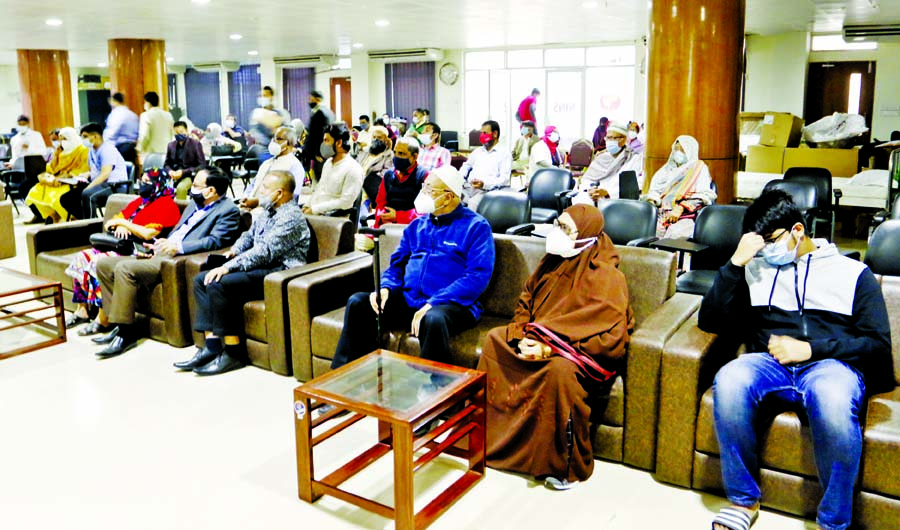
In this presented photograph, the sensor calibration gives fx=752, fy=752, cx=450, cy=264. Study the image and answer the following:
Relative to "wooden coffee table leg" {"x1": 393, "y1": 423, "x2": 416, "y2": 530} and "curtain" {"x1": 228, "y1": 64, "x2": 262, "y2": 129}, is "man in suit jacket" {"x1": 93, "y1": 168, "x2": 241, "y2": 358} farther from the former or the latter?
"curtain" {"x1": 228, "y1": 64, "x2": 262, "y2": 129}

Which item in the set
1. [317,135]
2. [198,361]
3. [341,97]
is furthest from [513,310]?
[341,97]

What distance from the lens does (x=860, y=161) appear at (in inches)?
404

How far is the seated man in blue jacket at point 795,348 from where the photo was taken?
2379 mm

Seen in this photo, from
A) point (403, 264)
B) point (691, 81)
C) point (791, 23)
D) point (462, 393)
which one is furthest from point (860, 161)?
point (462, 393)

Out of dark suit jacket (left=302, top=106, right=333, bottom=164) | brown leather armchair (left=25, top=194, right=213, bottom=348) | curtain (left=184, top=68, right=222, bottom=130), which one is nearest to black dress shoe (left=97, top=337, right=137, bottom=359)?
brown leather armchair (left=25, top=194, right=213, bottom=348)

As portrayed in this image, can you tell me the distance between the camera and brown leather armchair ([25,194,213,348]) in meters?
4.43

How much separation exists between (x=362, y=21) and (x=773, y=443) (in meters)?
9.85

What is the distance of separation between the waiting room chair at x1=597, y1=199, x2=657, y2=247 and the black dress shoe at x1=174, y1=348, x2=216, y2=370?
2435mm

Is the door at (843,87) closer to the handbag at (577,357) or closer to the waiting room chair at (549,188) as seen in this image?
the waiting room chair at (549,188)

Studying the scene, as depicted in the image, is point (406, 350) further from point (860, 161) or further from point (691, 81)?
point (860, 161)

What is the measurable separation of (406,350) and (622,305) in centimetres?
106

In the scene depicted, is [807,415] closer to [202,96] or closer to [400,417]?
[400,417]

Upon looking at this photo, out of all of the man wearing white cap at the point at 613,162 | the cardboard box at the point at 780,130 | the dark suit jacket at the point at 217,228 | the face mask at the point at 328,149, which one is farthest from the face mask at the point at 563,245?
the cardboard box at the point at 780,130

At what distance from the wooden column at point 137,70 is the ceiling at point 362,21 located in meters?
0.24
